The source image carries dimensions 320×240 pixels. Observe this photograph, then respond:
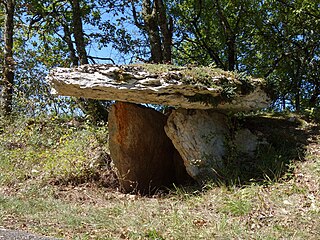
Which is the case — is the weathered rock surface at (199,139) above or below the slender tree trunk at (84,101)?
below

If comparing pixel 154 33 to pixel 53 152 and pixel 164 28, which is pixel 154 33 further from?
pixel 53 152

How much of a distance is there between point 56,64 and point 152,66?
704 centimetres

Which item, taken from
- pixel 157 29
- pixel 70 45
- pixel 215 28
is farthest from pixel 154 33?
pixel 215 28

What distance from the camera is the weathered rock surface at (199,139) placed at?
498 centimetres

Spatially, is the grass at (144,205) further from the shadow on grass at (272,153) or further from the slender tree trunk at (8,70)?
the slender tree trunk at (8,70)

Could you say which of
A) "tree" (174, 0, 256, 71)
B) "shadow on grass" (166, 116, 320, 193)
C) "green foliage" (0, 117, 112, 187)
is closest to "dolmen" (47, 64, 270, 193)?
"shadow on grass" (166, 116, 320, 193)

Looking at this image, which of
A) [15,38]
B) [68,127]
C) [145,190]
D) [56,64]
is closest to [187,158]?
[145,190]

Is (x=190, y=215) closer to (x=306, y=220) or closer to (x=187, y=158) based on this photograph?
(x=306, y=220)

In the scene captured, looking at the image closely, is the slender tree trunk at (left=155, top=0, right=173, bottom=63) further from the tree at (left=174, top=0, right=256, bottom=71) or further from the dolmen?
the dolmen

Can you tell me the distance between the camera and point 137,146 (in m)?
5.50

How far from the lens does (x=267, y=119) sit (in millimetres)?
6137

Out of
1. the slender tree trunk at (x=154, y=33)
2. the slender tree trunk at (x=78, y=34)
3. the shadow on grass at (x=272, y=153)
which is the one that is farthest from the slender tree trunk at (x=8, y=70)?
the shadow on grass at (x=272, y=153)

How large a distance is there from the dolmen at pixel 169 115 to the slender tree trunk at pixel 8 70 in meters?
4.71

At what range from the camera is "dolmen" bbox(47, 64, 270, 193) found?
4645 millimetres
